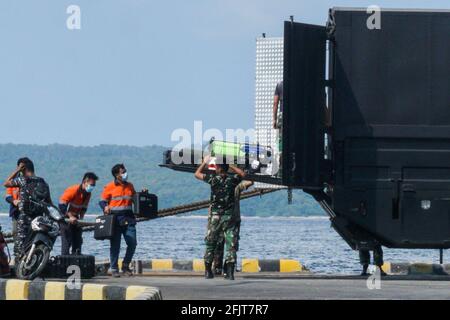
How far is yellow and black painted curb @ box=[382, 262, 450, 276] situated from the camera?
79.3 ft

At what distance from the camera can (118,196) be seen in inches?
840

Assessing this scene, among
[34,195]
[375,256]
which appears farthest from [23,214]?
[375,256]

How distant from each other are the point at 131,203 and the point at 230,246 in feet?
8.29

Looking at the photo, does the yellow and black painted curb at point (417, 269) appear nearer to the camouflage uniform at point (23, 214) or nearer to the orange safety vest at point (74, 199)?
the orange safety vest at point (74, 199)

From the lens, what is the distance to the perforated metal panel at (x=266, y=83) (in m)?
21.6

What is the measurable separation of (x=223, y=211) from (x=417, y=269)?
6.31 metres

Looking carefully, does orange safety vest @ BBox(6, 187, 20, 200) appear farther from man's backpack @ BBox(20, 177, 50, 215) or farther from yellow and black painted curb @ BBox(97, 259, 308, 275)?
yellow and black painted curb @ BBox(97, 259, 308, 275)

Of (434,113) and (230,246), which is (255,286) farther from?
(434,113)

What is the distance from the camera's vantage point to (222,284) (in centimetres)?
1862

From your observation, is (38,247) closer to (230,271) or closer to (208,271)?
(230,271)

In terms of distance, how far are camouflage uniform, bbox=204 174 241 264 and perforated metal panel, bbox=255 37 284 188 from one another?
5.06ft

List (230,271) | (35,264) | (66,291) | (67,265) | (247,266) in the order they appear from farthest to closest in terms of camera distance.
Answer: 1. (247,266)
2. (67,265)
3. (230,271)
4. (35,264)
5. (66,291)

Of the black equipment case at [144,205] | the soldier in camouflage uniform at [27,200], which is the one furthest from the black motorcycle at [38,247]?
the black equipment case at [144,205]

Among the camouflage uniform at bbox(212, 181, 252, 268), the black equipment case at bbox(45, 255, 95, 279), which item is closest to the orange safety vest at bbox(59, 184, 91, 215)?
the black equipment case at bbox(45, 255, 95, 279)
